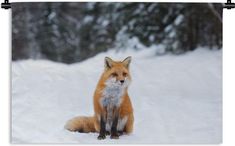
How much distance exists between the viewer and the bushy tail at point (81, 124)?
6.45ft

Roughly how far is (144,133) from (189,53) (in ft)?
1.41

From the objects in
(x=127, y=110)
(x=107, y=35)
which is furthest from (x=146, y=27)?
(x=127, y=110)

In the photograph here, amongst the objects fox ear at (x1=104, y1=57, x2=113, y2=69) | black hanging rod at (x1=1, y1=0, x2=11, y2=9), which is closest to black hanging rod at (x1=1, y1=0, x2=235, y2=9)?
black hanging rod at (x1=1, y1=0, x2=11, y2=9)

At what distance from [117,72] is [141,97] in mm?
165

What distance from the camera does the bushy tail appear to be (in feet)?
6.45

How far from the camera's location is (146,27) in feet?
6.63

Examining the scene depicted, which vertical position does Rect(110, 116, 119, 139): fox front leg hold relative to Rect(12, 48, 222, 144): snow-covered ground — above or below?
below

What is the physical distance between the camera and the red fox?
6.43 ft

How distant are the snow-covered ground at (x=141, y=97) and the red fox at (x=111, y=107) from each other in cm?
2

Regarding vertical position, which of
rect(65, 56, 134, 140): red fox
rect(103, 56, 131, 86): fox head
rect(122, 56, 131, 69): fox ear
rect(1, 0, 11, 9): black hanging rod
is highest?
rect(1, 0, 11, 9): black hanging rod
